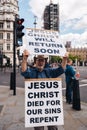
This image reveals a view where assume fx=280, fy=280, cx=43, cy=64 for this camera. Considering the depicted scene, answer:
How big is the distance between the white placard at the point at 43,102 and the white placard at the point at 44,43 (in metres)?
0.49

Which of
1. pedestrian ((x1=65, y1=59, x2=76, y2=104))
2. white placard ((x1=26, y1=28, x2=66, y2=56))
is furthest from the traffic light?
white placard ((x1=26, y1=28, x2=66, y2=56))

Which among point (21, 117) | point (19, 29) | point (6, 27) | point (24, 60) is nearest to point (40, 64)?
point (24, 60)

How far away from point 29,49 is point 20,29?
25.2 feet

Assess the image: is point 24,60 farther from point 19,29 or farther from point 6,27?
point 6,27

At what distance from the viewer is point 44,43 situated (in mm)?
4734

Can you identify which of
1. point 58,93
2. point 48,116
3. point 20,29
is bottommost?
point 48,116

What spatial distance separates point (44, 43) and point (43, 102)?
1001mm

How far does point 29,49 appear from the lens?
4543mm

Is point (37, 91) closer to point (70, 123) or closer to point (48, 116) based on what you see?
point (48, 116)

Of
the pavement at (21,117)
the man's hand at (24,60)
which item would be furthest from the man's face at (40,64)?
the pavement at (21,117)

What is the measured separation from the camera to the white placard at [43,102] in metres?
4.34

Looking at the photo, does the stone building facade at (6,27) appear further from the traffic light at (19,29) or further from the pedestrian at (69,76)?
the pedestrian at (69,76)

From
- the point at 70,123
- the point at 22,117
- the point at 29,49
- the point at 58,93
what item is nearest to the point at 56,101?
the point at 58,93

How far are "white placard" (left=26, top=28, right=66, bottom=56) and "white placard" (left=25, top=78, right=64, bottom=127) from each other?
487mm
